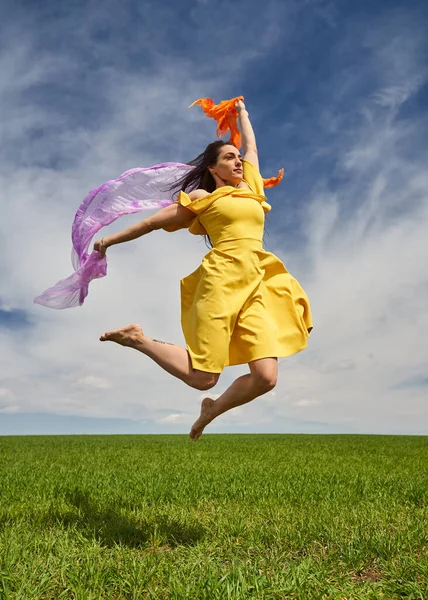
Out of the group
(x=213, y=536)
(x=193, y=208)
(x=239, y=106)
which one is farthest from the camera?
(x=239, y=106)

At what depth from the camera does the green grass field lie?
12.7 ft

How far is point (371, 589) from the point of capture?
3912mm

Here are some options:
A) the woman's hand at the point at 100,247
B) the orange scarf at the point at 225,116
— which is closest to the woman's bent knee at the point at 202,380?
the woman's hand at the point at 100,247

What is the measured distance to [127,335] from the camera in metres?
4.46

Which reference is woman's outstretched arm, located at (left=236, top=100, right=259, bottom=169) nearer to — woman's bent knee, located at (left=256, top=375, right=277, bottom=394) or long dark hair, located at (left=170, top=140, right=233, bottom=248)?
long dark hair, located at (left=170, top=140, right=233, bottom=248)

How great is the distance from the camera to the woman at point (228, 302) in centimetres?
438

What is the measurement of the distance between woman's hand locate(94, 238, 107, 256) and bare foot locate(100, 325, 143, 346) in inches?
37.7

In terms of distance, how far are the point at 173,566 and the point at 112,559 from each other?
19.2 inches

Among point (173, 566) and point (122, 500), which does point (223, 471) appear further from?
point (173, 566)

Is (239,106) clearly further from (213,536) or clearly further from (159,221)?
(213,536)

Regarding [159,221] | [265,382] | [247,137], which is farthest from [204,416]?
[247,137]

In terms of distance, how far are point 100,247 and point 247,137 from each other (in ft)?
6.18

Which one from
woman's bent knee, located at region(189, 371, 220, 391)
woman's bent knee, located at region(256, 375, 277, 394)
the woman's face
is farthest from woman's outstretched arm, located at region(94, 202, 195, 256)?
woman's bent knee, located at region(256, 375, 277, 394)

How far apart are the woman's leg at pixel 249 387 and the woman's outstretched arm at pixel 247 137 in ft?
6.88
